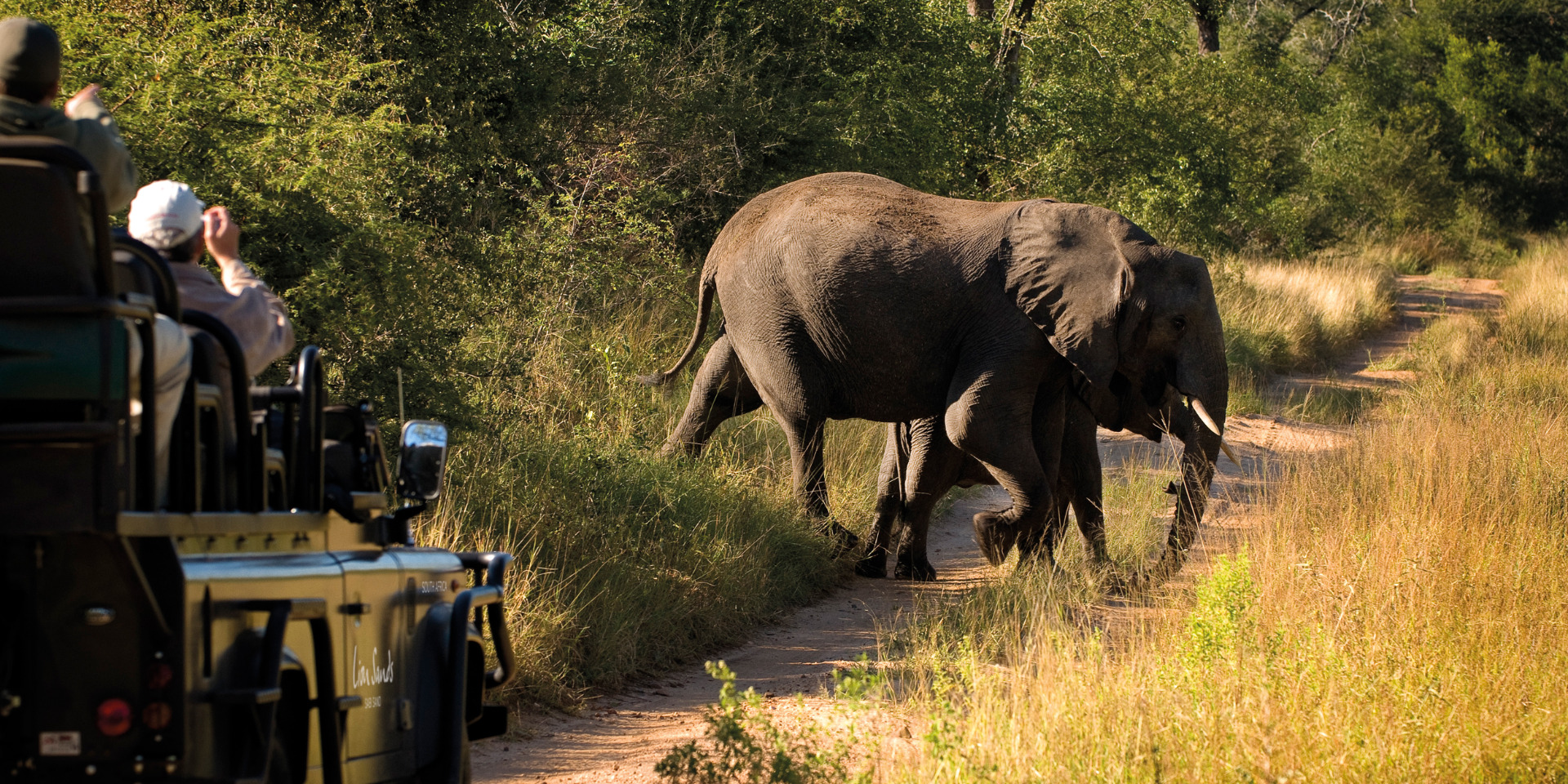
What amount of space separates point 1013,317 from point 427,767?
5.66m

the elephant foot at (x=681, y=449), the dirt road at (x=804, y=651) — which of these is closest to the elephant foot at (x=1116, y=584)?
the dirt road at (x=804, y=651)

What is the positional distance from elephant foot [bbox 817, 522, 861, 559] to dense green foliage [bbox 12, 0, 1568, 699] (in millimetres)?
366

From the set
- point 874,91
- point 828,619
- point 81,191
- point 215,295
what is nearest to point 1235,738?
point 215,295

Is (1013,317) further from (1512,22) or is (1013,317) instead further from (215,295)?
(1512,22)

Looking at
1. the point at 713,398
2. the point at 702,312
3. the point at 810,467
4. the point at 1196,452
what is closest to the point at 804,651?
the point at 810,467

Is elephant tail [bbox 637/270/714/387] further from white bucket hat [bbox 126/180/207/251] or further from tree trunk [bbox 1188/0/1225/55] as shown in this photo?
tree trunk [bbox 1188/0/1225/55]

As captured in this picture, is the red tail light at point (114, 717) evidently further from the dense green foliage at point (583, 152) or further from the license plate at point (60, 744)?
the dense green foliage at point (583, 152)

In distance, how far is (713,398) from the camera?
34.6ft

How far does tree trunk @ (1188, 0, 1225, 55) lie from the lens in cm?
2761

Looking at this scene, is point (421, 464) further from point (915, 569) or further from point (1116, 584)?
point (915, 569)

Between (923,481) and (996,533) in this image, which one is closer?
(996,533)

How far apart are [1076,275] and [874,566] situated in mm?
2497

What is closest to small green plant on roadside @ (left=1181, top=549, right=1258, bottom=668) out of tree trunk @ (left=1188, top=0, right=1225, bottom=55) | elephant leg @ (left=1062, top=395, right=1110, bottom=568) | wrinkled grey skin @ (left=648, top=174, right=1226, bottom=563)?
wrinkled grey skin @ (left=648, top=174, right=1226, bottom=563)

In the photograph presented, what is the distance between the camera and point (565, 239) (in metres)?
10.8
